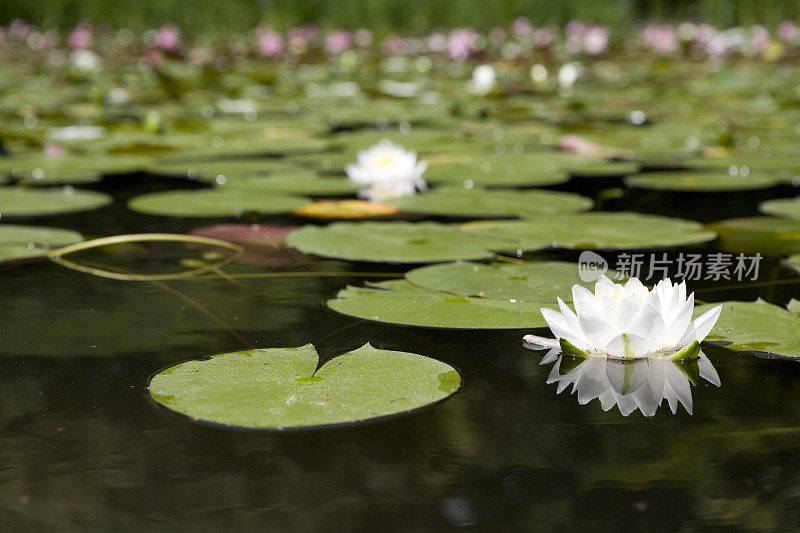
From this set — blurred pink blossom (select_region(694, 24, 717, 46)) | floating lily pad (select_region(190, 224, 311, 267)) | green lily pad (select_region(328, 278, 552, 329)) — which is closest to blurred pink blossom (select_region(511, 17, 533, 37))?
blurred pink blossom (select_region(694, 24, 717, 46))

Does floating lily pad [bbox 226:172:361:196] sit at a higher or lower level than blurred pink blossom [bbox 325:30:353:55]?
lower

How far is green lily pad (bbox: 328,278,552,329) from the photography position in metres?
1.33

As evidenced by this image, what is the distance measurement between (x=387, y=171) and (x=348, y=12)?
27.9 ft

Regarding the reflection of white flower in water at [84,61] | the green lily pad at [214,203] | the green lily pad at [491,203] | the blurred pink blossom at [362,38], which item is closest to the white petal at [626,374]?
the green lily pad at [491,203]

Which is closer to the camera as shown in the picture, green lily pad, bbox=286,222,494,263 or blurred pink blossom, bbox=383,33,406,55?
green lily pad, bbox=286,222,494,263

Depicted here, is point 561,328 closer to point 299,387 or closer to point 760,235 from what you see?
point 299,387

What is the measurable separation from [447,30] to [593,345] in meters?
9.91

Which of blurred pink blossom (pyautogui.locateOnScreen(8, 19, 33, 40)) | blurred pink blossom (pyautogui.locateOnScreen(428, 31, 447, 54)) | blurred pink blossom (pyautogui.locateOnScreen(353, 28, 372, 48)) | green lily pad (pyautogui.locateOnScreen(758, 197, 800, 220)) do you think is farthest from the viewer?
blurred pink blossom (pyautogui.locateOnScreen(8, 19, 33, 40))

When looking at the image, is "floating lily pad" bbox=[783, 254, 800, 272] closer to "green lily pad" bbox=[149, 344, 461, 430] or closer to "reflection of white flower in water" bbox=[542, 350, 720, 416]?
"reflection of white flower in water" bbox=[542, 350, 720, 416]

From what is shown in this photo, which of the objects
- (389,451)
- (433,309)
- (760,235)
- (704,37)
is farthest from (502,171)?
(704,37)

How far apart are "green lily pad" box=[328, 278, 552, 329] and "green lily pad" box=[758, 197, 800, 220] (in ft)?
3.01

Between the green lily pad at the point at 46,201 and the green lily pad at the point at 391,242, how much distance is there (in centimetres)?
63

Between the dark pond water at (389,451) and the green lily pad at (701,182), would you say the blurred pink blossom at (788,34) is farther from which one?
the dark pond water at (389,451)

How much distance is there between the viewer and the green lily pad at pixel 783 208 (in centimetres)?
209
